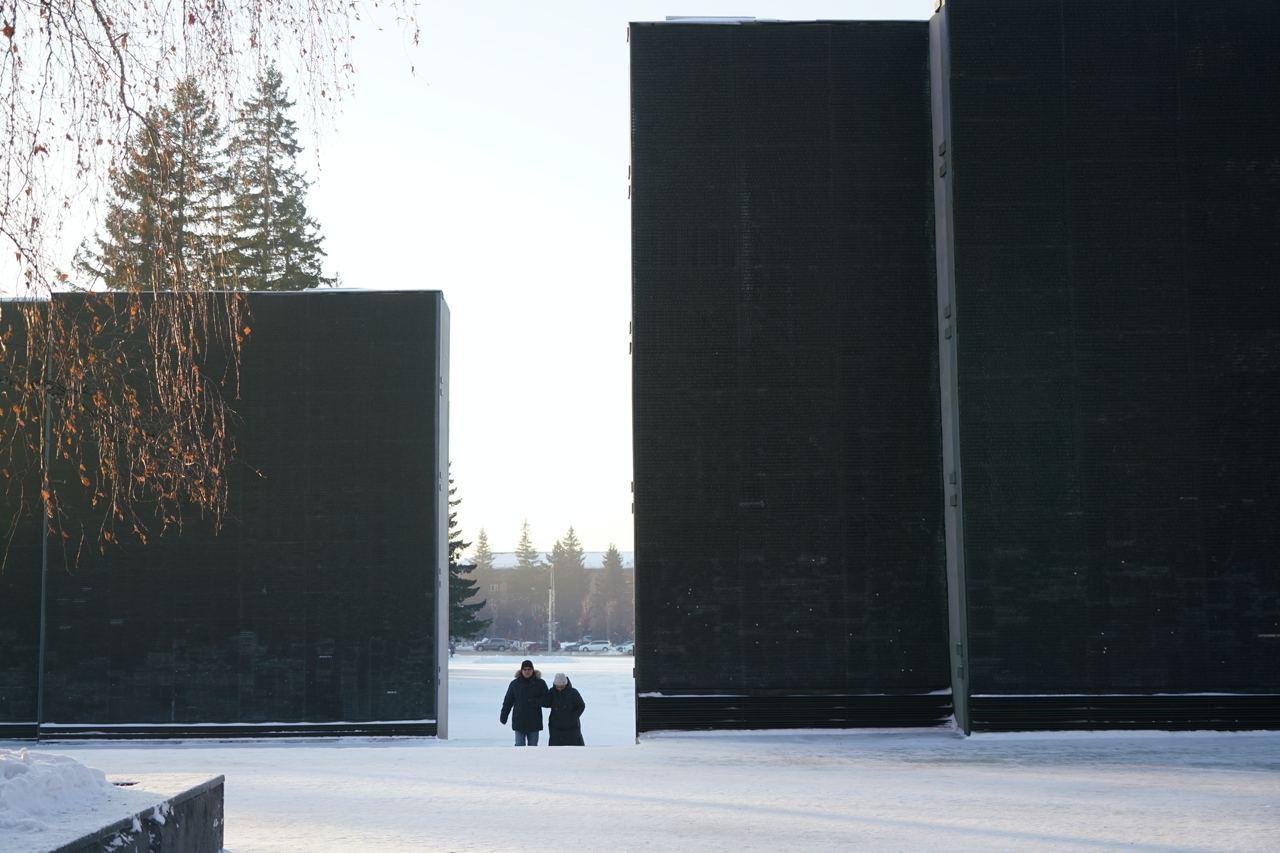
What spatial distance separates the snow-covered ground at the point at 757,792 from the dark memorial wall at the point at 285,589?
90cm

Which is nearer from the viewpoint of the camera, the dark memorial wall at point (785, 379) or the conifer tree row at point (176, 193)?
the conifer tree row at point (176, 193)

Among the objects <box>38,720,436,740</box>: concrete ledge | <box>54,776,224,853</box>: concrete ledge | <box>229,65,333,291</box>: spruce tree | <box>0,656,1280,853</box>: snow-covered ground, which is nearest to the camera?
<box>54,776,224,853</box>: concrete ledge

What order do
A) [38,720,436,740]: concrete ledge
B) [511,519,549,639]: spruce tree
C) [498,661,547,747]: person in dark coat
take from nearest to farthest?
1. [498,661,547,747]: person in dark coat
2. [38,720,436,740]: concrete ledge
3. [511,519,549,639]: spruce tree

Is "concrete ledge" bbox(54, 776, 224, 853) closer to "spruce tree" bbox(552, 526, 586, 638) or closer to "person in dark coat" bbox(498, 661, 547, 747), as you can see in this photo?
"person in dark coat" bbox(498, 661, 547, 747)

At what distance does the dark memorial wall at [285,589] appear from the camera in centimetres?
1722

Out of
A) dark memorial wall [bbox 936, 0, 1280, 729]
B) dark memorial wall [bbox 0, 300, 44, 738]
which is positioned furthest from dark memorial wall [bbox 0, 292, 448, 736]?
dark memorial wall [bbox 936, 0, 1280, 729]

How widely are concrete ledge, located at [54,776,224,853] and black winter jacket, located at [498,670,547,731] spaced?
8.06m

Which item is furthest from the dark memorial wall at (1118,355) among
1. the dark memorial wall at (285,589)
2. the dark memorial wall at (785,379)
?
the dark memorial wall at (285,589)

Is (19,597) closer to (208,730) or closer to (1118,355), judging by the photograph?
(208,730)

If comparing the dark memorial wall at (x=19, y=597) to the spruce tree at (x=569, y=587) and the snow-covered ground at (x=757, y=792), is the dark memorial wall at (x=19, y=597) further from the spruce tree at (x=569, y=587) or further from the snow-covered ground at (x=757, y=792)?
the spruce tree at (x=569, y=587)

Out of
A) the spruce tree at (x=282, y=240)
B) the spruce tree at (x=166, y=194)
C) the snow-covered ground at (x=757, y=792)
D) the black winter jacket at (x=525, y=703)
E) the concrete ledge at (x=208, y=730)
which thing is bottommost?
the concrete ledge at (x=208, y=730)

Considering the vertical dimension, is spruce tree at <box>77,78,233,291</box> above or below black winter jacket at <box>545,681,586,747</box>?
above

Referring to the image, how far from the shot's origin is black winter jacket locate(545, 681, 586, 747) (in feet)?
50.8

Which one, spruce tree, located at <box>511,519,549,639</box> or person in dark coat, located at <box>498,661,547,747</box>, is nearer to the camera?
person in dark coat, located at <box>498,661,547,747</box>
